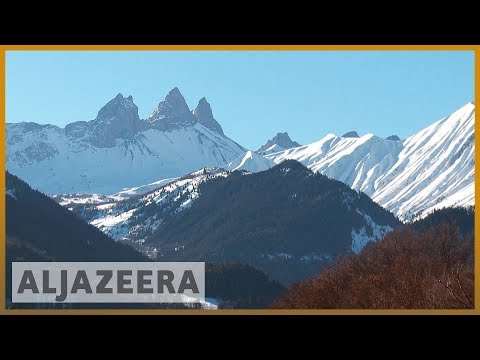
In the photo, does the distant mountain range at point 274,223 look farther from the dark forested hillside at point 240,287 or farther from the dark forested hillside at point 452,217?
the dark forested hillside at point 240,287

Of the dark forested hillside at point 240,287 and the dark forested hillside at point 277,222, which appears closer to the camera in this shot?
the dark forested hillside at point 240,287

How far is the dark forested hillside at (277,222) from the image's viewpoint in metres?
169

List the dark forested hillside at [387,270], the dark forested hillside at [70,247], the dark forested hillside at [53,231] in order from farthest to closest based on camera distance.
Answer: the dark forested hillside at [53,231] < the dark forested hillside at [70,247] < the dark forested hillside at [387,270]

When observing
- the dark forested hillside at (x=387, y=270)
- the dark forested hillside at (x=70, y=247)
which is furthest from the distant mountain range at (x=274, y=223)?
the dark forested hillside at (x=387, y=270)

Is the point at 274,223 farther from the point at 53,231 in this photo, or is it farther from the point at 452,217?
the point at 53,231

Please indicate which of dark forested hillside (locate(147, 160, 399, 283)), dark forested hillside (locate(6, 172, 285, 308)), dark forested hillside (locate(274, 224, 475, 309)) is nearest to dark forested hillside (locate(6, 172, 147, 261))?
dark forested hillside (locate(6, 172, 285, 308))

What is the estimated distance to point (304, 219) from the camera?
603ft

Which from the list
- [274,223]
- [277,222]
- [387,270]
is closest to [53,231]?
[274,223]

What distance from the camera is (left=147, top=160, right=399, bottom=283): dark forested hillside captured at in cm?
16875

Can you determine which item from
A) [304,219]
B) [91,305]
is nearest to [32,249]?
[91,305]

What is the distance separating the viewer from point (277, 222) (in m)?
181

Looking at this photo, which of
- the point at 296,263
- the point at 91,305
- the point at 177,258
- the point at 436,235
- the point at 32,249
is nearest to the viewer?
the point at 436,235
